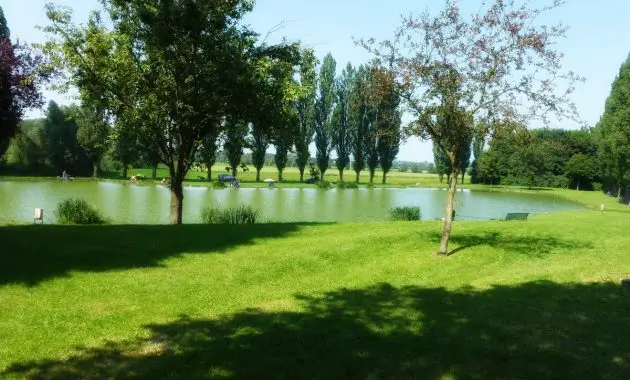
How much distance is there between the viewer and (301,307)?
699 cm

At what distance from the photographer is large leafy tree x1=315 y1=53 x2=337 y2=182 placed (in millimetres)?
60125

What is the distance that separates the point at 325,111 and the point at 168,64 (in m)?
50.2

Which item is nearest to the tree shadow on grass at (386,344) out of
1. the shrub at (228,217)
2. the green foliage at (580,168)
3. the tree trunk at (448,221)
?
the tree trunk at (448,221)

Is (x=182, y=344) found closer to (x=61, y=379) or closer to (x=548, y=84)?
(x=61, y=379)

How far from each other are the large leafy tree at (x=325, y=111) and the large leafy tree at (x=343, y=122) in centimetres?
81

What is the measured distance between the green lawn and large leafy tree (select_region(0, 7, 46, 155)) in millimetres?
3098

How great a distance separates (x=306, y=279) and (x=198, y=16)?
7.98 meters

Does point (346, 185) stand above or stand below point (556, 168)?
below

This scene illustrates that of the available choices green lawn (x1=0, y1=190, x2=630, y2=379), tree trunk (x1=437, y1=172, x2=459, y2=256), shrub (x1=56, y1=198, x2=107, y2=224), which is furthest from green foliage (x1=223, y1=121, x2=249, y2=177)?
shrub (x1=56, y1=198, x2=107, y2=224)

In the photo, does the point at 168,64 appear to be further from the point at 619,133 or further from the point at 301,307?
the point at 619,133

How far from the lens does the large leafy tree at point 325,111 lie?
197 ft

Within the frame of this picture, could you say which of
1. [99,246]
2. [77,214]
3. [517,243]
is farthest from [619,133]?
[99,246]

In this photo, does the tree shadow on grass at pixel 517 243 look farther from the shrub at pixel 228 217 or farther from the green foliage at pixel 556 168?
the green foliage at pixel 556 168

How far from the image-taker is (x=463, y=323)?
6.18 metres
